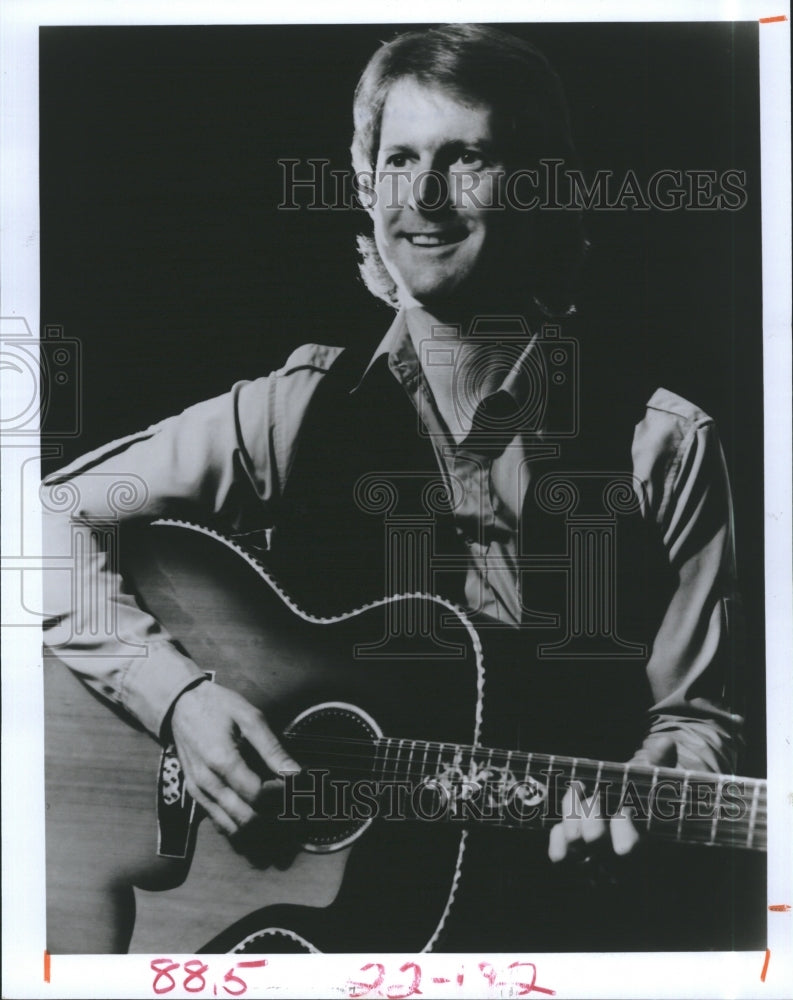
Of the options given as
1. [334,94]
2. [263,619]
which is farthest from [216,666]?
[334,94]

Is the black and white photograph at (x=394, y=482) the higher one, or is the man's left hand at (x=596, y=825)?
the black and white photograph at (x=394, y=482)

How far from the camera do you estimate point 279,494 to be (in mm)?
2391

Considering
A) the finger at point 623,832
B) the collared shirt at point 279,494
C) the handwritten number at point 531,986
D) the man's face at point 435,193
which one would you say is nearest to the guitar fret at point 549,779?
the finger at point 623,832

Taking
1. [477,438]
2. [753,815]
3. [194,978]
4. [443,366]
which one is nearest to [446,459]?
[477,438]

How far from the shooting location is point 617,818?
91.6 inches

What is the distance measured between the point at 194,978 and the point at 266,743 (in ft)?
2.01

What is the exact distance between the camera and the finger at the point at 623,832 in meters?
2.32

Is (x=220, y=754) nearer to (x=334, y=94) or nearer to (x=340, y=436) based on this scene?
(x=340, y=436)

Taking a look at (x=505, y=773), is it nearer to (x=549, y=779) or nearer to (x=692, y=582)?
(x=549, y=779)

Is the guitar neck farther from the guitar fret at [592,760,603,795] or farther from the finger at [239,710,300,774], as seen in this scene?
the finger at [239,710,300,774]

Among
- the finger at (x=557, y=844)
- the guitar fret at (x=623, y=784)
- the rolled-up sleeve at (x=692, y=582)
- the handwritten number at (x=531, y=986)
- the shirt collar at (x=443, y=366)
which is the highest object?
the shirt collar at (x=443, y=366)

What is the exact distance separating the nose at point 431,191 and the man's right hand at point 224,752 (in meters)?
1.26

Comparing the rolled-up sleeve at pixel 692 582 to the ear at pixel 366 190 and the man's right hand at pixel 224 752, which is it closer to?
the ear at pixel 366 190

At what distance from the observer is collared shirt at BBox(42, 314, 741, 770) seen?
2.37 metres
